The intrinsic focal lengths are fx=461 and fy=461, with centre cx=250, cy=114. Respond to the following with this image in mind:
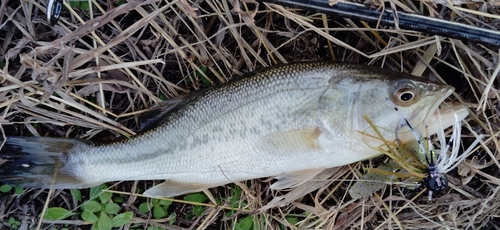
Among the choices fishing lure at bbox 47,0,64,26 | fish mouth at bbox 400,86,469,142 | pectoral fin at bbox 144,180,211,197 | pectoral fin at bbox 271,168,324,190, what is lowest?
pectoral fin at bbox 144,180,211,197

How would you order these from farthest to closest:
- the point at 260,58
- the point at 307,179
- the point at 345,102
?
1. the point at 260,58
2. the point at 307,179
3. the point at 345,102

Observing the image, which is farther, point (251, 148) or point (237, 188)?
point (237, 188)

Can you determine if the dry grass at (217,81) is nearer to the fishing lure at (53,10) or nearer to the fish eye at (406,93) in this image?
the fishing lure at (53,10)

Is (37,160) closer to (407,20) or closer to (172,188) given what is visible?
(172,188)

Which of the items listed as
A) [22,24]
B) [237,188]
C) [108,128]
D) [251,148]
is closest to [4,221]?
[108,128]

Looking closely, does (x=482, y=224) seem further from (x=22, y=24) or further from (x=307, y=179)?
(x=22, y=24)

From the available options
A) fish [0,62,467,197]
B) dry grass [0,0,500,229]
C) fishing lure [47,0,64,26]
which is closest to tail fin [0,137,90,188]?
fish [0,62,467,197]

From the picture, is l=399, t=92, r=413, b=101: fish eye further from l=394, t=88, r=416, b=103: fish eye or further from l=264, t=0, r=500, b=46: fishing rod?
l=264, t=0, r=500, b=46: fishing rod

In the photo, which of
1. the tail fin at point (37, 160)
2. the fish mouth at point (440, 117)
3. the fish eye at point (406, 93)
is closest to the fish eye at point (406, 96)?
the fish eye at point (406, 93)
